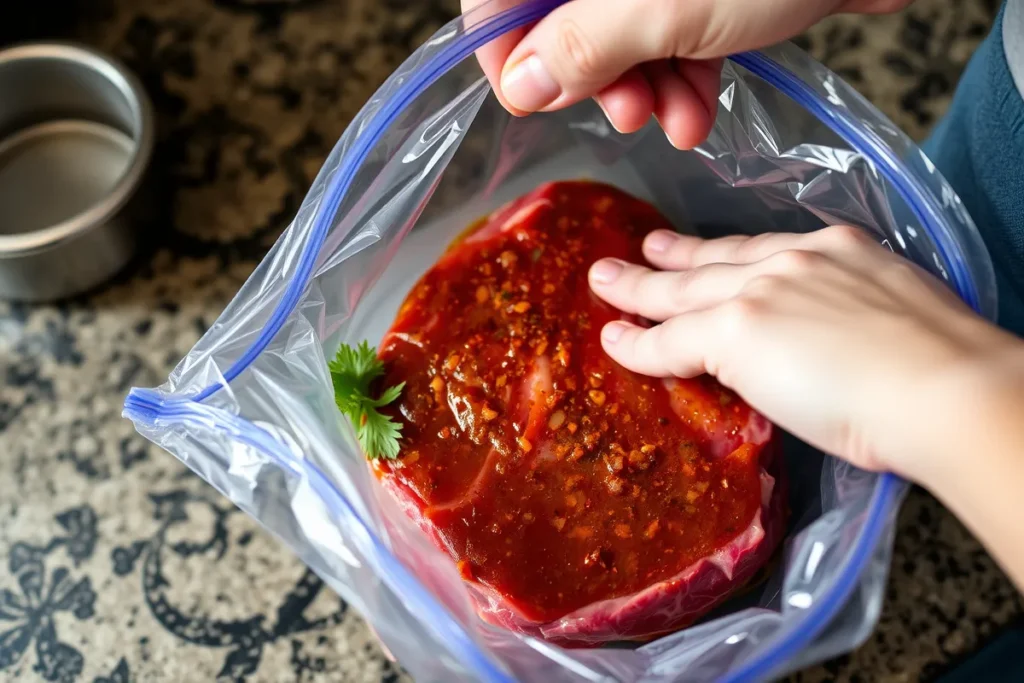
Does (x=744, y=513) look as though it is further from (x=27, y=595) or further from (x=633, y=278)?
(x=27, y=595)

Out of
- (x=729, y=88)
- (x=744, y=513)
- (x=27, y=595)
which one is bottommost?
(x=27, y=595)

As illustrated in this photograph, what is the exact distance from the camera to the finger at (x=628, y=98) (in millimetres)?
769

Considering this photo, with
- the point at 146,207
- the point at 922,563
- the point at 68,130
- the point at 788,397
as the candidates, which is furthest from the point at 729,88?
the point at 68,130

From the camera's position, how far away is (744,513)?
2.65 feet

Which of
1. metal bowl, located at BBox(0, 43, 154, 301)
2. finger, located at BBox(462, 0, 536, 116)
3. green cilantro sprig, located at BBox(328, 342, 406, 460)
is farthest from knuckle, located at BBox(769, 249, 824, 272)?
metal bowl, located at BBox(0, 43, 154, 301)

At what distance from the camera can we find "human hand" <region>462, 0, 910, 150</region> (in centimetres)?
66

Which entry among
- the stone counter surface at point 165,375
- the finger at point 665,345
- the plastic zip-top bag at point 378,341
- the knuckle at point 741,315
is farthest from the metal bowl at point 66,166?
the knuckle at point 741,315

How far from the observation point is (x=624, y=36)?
2.18 feet

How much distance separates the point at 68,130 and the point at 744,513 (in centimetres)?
91

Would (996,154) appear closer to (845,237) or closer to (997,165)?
(997,165)

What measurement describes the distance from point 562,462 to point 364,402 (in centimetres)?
19

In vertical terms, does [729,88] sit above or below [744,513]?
above

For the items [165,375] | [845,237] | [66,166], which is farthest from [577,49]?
[66,166]

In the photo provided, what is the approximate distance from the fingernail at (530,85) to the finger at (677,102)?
13 centimetres
